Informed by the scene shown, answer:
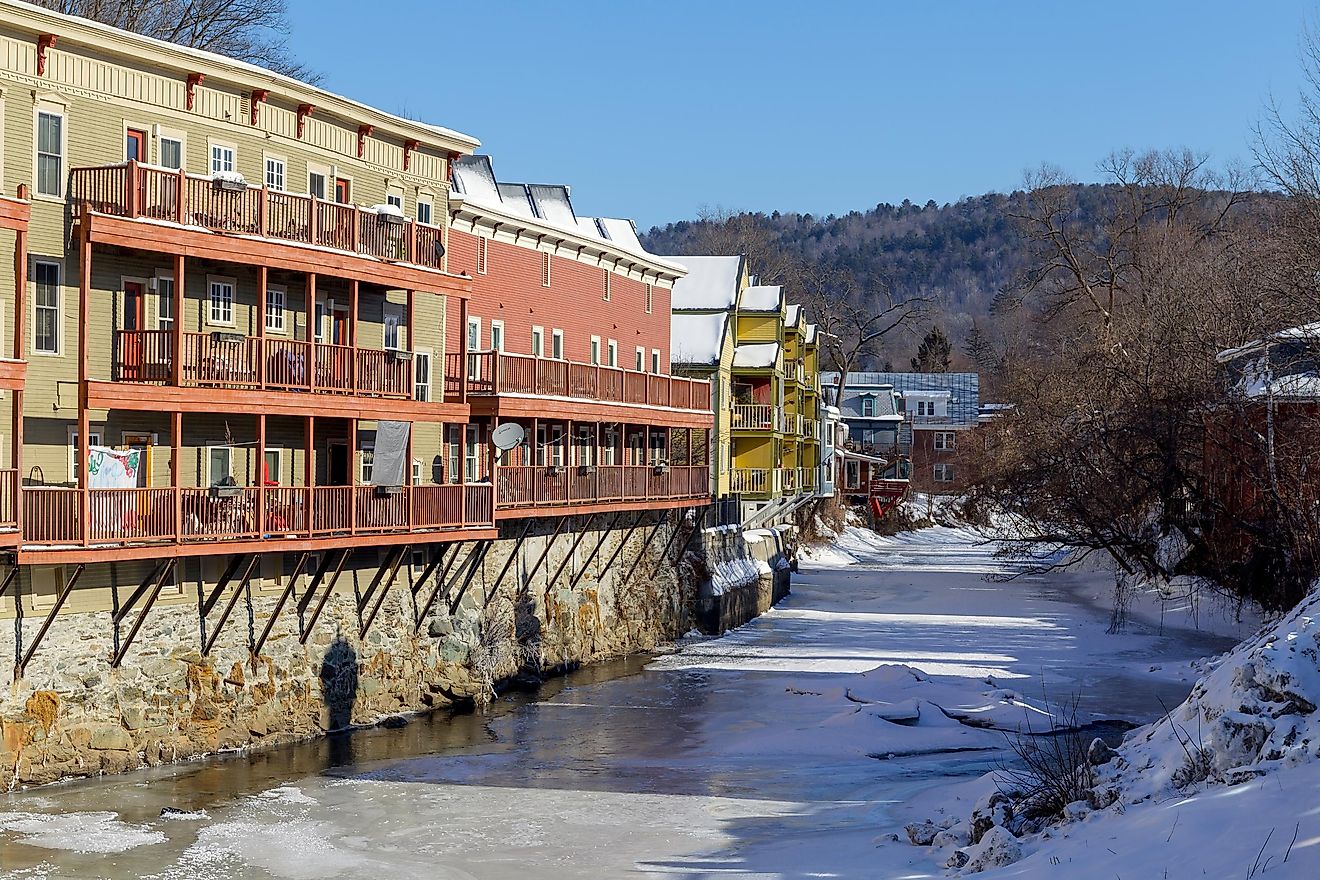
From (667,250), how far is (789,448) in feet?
386

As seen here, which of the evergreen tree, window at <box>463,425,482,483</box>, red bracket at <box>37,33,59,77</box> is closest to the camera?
red bracket at <box>37,33,59,77</box>

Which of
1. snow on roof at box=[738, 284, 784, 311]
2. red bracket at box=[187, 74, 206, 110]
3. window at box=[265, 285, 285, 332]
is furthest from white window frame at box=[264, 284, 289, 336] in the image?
snow on roof at box=[738, 284, 784, 311]

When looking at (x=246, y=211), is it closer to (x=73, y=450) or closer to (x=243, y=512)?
(x=73, y=450)

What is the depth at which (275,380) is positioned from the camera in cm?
2806

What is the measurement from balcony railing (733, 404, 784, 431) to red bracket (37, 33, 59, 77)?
3328 centimetres

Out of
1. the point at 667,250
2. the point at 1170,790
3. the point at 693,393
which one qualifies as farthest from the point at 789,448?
the point at 667,250

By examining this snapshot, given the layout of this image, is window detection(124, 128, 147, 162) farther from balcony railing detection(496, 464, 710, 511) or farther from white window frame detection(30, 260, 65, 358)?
balcony railing detection(496, 464, 710, 511)

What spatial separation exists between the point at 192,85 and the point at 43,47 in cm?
336

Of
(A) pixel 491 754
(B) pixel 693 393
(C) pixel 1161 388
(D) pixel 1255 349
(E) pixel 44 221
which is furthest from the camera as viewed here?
(B) pixel 693 393

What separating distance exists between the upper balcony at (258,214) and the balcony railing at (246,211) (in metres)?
0.02

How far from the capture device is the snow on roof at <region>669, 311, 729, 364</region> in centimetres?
5306

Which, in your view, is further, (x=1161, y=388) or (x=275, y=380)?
(x=1161, y=388)

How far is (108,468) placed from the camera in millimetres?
25641

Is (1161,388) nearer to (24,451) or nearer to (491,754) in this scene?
(491,754)
